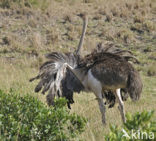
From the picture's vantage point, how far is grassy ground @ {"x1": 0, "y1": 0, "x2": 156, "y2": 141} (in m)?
8.93

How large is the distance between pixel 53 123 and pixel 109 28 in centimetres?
1342

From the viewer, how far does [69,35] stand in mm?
15812

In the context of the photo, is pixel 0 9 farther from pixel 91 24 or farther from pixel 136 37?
pixel 136 37

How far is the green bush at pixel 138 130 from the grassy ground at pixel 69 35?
325cm

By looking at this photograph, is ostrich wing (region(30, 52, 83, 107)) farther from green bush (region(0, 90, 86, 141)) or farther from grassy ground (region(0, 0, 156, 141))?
green bush (region(0, 90, 86, 141))

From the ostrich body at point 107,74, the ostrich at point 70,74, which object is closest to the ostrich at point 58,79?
the ostrich at point 70,74

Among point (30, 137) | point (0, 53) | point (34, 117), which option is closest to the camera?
point (30, 137)

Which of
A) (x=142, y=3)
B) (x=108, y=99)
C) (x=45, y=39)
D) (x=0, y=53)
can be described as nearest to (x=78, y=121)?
(x=108, y=99)

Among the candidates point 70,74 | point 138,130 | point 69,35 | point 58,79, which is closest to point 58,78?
point 58,79

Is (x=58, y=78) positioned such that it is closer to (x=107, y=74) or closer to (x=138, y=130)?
(x=107, y=74)

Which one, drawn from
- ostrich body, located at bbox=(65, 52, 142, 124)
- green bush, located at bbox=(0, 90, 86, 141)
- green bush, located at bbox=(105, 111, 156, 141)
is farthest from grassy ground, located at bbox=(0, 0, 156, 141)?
green bush, located at bbox=(105, 111, 156, 141)

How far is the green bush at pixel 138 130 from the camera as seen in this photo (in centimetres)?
273

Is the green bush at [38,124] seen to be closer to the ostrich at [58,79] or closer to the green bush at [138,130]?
the green bush at [138,130]

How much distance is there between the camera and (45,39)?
1556cm
